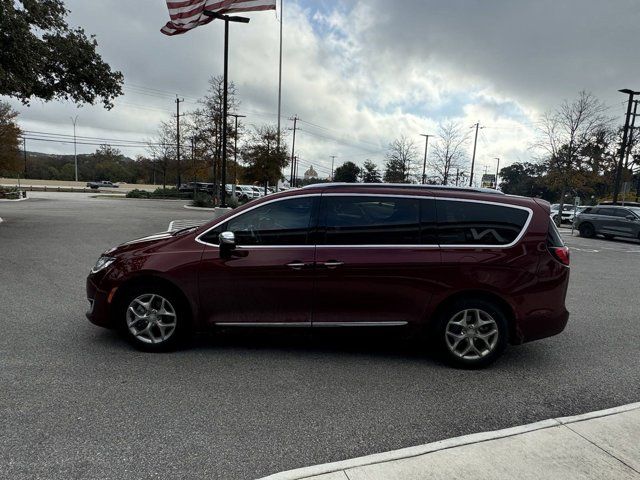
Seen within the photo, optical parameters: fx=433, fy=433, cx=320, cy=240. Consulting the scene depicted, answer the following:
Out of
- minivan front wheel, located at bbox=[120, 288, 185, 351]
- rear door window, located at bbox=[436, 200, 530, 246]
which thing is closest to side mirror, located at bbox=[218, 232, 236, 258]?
minivan front wheel, located at bbox=[120, 288, 185, 351]

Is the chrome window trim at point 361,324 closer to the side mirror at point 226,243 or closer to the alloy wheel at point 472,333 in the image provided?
the alloy wheel at point 472,333

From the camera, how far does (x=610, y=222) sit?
20500 mm

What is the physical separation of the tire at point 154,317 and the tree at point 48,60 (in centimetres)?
1096

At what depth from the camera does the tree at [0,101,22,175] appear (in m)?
42.7

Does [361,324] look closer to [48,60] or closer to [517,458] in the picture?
[517,458]

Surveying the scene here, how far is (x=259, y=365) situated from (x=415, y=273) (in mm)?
1774

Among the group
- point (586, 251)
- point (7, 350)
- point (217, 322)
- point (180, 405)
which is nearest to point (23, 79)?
point (7, 350)

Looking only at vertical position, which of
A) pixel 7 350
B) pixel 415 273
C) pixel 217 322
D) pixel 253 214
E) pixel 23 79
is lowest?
pixel 7 350

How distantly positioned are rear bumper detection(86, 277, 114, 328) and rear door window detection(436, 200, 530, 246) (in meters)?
3.45

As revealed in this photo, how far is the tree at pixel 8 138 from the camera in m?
42.7

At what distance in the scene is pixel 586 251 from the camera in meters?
15.5

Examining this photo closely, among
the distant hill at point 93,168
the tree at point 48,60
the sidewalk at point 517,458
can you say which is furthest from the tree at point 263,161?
the distant hill at point 93,168

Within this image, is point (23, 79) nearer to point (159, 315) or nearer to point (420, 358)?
point (159, 315)

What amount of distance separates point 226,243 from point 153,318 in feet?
3.68
